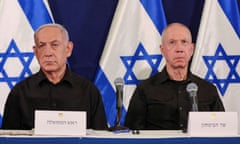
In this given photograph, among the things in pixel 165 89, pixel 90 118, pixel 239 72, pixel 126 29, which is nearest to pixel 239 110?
pixel 239 72

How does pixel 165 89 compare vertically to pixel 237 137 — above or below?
above

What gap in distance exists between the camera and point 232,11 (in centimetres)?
375

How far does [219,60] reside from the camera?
3.72 meters

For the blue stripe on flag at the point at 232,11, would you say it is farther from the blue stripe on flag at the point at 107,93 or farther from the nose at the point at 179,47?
the blue stripe on flag at the point at 107,93

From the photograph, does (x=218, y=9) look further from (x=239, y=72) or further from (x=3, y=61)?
(x=3, y=61)

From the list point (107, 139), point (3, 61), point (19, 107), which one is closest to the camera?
point (107, 139)

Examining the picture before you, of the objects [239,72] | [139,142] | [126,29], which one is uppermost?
[126,29]

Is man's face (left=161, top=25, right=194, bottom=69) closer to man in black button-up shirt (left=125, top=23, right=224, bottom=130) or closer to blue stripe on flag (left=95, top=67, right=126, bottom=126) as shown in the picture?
man in black button-up shirt (left=125, top=23, right=224, bottom=130)

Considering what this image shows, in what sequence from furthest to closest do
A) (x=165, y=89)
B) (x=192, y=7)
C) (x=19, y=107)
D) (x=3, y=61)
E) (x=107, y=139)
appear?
(x=192, y=7), (x=3, y=61), (x=165, y=89), (x=19, y=107), (x=107, y=139)

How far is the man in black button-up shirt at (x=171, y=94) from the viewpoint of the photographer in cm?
321

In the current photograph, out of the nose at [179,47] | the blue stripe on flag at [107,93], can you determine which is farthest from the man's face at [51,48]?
the nose at [179,47]

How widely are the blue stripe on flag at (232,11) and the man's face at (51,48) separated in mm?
1324

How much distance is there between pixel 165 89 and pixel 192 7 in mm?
862

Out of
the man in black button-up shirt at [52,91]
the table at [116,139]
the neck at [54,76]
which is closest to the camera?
the table at [116,139]
